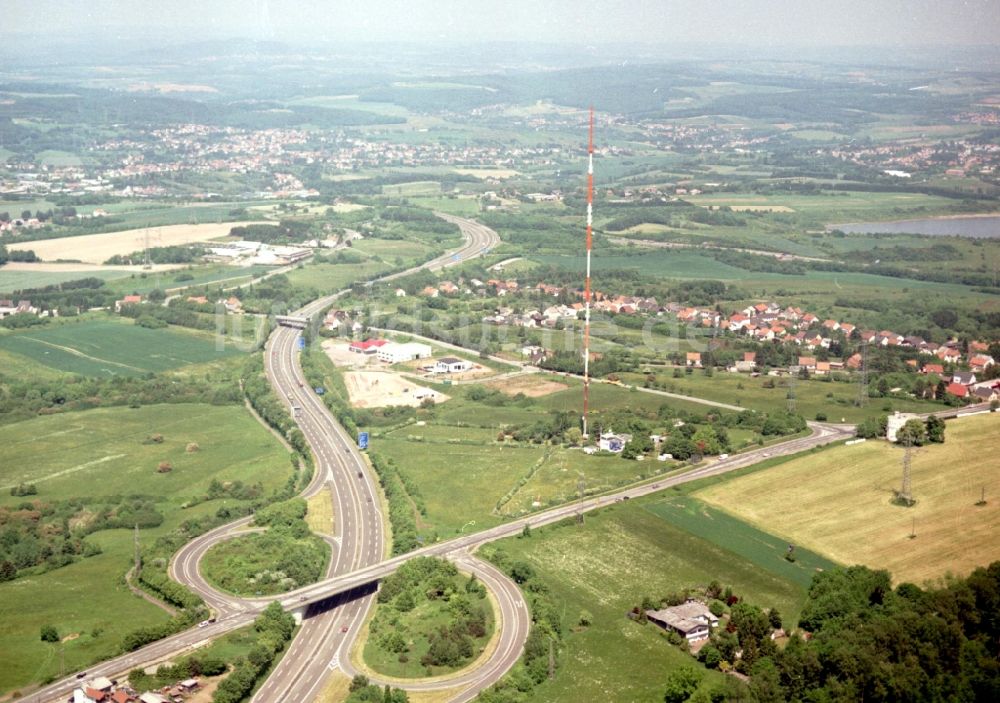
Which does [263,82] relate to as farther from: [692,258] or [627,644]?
[627,644]

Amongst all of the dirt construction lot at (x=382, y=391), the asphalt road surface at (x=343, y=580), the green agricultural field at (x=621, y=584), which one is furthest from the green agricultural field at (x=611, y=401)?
the green agricultural field at (x=621, y=584)

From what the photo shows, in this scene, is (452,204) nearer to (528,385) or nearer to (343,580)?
(528,385)

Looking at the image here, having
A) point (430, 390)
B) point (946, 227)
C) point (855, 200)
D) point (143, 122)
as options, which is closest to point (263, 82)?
point (143, 122)

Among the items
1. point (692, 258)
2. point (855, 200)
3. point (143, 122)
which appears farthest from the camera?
point (143, 122)

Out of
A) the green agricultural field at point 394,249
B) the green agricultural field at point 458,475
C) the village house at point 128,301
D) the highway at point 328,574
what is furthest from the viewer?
the green agricultural field at point 394,249

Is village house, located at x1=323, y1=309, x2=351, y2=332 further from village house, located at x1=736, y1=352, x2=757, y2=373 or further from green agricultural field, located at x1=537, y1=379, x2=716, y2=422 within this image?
village house, located at x1=736, y1=352, x2=757, y2=373

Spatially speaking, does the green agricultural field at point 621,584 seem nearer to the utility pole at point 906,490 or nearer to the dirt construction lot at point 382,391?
the utility pole at point 906,490
